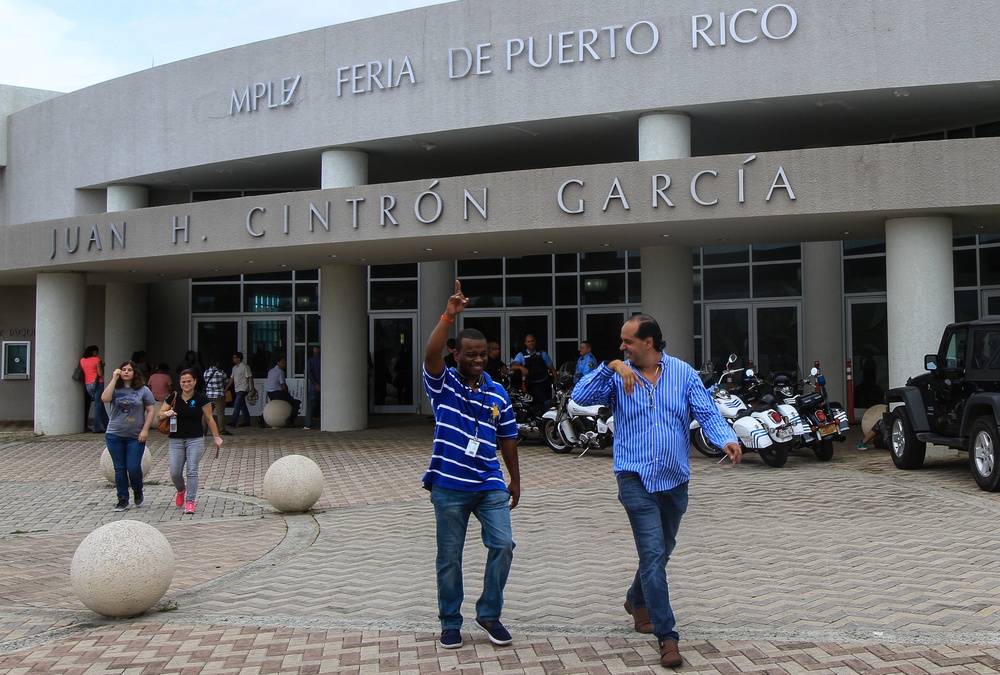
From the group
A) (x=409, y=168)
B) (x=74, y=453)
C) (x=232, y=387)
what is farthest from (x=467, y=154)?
(x=74, y=453)

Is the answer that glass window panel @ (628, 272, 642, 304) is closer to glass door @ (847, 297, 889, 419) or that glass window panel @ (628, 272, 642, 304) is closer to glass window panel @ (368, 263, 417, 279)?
glass door @ (847, 297, 889, 419)

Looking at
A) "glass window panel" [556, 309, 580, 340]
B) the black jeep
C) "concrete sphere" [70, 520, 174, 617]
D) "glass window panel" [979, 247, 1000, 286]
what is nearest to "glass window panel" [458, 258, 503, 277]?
"glass window panel" [556, 309, 580, 340]

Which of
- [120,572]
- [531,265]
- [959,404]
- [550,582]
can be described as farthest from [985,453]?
[531,265]

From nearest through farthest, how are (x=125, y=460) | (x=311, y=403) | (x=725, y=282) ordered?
(x=125, y=460), (x=311, y=403), (x=725, y=282)

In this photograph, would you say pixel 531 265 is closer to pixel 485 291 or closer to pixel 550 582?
pixel 485 291

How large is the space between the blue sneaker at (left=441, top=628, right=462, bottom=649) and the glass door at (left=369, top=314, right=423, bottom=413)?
20491mm

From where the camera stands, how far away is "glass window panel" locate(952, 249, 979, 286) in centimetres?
2038

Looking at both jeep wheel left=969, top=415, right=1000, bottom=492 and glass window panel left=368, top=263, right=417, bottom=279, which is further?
glass window panel left=368, top=263, right=417, bottom=279

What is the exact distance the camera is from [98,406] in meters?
21.0

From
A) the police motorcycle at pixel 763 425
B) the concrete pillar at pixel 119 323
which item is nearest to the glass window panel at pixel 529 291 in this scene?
the concrete pillar at pixel 119 323

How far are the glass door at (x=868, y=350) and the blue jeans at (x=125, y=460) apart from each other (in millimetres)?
15930

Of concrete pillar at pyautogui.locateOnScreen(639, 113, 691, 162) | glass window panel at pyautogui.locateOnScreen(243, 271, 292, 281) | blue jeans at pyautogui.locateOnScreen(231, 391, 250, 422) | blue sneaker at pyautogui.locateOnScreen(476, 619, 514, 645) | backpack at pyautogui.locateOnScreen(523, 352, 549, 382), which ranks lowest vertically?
blue sneaker at pyautogui.locateOnScreen(476, 619, 514, 645)

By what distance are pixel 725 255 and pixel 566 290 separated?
4.26 metres

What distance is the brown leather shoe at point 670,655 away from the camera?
5.04 meters
